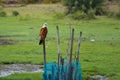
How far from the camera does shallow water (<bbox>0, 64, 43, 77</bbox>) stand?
62.4 ft

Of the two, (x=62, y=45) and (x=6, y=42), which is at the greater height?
(x=62, y=45)

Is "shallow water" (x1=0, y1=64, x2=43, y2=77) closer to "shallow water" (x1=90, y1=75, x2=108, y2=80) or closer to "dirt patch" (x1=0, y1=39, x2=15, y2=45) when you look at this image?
"shallow water" (x1=90, y1=75, x2=108, y2=80)

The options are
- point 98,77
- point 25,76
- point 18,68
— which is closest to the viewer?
point 25,76

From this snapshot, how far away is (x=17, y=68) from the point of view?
19922 millimetres

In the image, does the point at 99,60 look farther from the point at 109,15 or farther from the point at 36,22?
the point at 109,15

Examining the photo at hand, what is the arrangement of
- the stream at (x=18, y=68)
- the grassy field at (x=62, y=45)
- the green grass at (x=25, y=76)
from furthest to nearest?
the grassy field at (x=62, y=45), the stream at (x=18, y=68), the green grass at (x=25, y=76)

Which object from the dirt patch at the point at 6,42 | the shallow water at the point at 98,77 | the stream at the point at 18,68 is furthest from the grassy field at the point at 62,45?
the stream at the point at 18,68

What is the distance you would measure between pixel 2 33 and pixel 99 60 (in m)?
13.6

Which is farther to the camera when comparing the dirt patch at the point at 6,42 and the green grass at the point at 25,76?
the dirt patch at the point at 6,42

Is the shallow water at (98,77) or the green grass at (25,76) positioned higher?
the green grass at (25,76)

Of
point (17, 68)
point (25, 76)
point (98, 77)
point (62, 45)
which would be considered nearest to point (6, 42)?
point (62, 45)

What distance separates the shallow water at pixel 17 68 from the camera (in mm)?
19016

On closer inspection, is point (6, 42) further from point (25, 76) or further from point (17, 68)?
point (25, 76)

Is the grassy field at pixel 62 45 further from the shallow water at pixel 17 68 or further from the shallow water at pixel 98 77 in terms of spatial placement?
the shallow water at pixel 17 68
